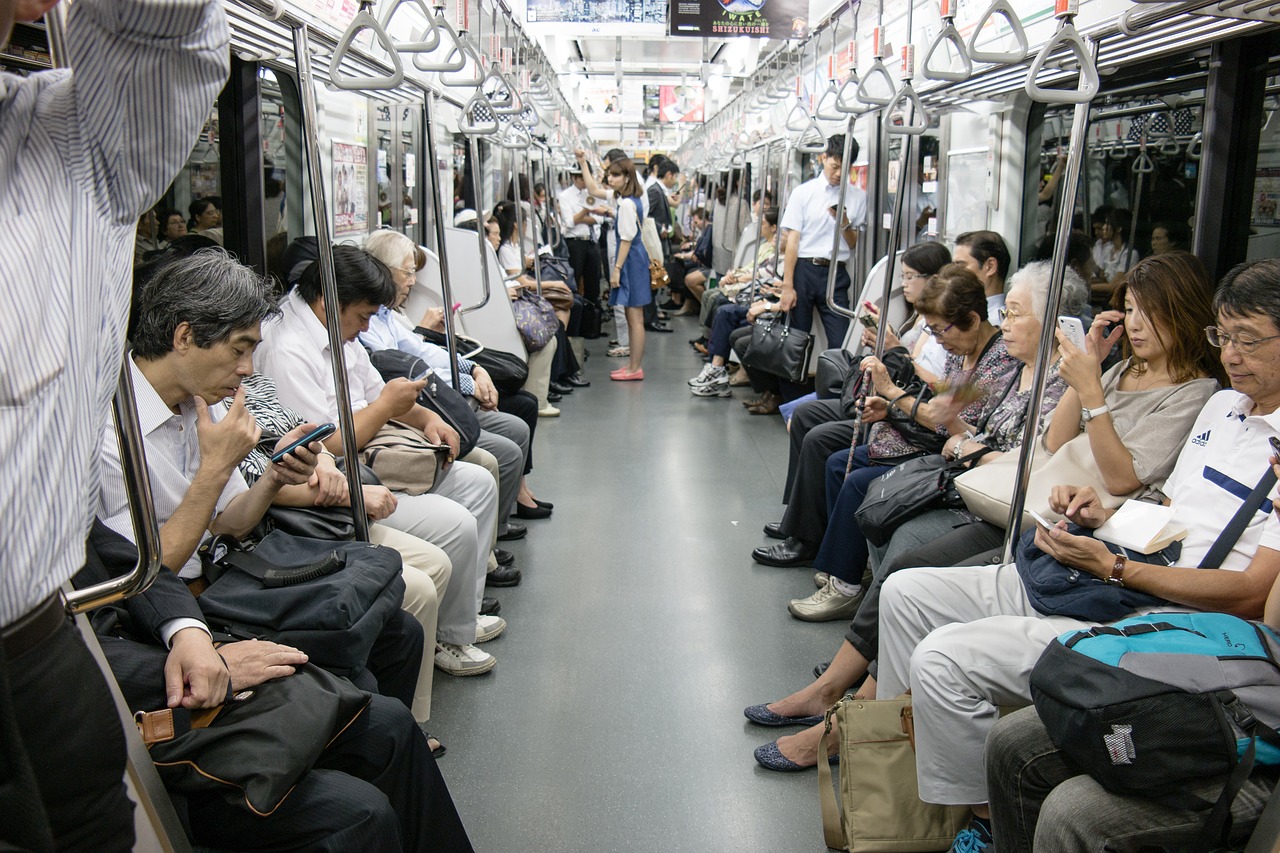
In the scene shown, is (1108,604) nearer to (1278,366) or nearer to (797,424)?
(1278,366)

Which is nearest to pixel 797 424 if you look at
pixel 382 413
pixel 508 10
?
pixel 382 413

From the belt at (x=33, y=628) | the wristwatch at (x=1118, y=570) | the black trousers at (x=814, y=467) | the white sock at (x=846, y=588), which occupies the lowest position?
the white sock at (x=846, y=588)

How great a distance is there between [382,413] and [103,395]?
1979mm

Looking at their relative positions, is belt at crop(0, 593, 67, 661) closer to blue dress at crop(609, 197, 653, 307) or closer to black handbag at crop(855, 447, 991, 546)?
black handbag at crop(855, 447, 991, 546)

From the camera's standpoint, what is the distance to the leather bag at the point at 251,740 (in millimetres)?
1690

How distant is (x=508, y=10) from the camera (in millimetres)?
6570

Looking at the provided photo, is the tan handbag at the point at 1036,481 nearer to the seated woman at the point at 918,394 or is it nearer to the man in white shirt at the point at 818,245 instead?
the seated woman at the point at 918,394

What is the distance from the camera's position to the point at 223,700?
1824 millimetres

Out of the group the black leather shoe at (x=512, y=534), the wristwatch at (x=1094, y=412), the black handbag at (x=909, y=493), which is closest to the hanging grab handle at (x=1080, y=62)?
the wristwatch at (x=1094, y=412)

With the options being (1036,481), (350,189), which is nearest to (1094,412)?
(1036,481)

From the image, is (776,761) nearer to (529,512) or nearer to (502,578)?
(502,578)

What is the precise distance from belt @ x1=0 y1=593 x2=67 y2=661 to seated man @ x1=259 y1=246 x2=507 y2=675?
1.93m

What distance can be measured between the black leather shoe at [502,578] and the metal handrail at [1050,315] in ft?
7.20

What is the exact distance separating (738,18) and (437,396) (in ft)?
17.9
